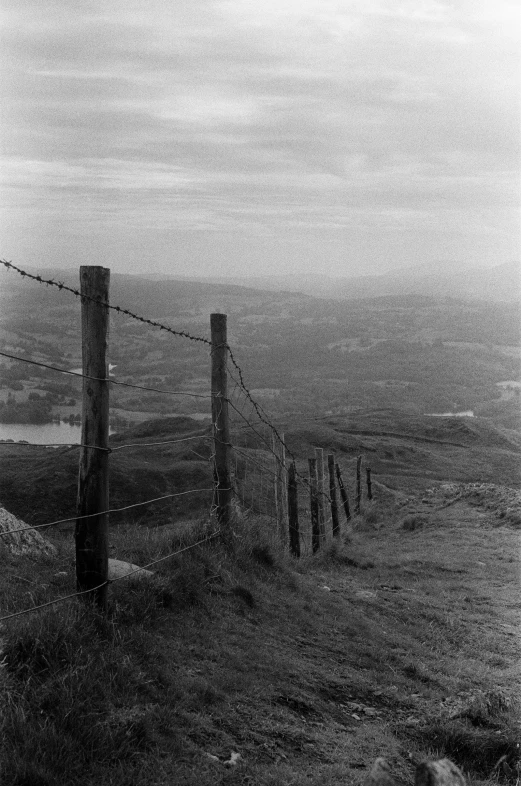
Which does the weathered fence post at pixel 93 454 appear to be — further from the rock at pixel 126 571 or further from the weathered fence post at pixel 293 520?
the weathered fence post at pixel 293 520

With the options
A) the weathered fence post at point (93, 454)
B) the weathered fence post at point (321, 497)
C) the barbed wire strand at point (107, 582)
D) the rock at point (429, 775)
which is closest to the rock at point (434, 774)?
the rock at point (429, 775)

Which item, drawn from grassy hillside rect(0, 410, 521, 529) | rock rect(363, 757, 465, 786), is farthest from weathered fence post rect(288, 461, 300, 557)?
rock rect(363, 757, 465, 786)

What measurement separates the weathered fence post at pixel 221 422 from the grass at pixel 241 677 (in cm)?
43

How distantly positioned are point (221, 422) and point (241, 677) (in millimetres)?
3271

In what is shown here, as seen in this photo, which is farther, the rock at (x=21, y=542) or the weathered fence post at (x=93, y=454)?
the rock at (x=21, y=542)

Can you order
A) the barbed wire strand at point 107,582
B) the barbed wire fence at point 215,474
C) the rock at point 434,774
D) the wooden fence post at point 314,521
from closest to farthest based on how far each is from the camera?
the rock at point 434,774 → the barbed wire strand at point 107,582 → the barbed wire fence at point 215,474 → the wooden fence post at point 314,521

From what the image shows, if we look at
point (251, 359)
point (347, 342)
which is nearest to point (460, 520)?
point (251, 359)

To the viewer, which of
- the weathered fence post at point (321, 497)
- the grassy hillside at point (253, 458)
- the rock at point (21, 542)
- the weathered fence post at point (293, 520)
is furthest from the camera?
the grassy hillside at point (253, 458)

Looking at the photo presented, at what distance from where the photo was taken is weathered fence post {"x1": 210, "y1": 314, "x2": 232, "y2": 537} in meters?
8.16

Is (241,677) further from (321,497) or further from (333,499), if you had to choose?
(333,499)

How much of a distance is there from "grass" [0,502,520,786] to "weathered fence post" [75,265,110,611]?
11.7 inches

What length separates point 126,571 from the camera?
6523 mm

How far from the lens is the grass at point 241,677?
4.19 meters

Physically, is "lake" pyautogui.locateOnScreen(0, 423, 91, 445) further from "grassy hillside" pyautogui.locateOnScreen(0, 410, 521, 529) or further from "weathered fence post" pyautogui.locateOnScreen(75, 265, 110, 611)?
"weathered fence post" pyautogui.locateOnScreen(75, 265, 110, 611)
